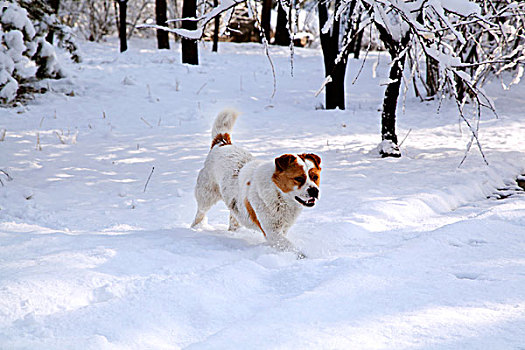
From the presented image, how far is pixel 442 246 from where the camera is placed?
3447 millimetres

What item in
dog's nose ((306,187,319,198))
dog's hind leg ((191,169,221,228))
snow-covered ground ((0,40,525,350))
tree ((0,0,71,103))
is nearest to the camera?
snow-covered ground ((0,40,525,350))

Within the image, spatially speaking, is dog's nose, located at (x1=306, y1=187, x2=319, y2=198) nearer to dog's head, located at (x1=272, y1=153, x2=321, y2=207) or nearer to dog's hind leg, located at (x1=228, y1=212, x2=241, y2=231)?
dog's head, located at (x1=272, y1=153, x2=321, y2=207)

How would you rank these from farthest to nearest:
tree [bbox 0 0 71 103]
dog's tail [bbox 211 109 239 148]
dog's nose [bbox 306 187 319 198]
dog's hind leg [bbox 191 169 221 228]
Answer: tree [bbox 0 0 71 103] → dog's tail [bbox 211 109 239 148] → dog's hind leg [bbox 191 169 221 228] → dog's nose [bbox 306 187 319 198]

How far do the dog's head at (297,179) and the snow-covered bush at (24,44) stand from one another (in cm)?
670

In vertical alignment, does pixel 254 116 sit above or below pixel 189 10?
below

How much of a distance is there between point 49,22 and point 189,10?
4452 mm

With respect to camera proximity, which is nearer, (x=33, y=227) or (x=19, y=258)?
(x=19, y=258)

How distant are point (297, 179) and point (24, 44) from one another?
776 centimetres

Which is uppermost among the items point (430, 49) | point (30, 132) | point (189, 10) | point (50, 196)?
point (189, 10)

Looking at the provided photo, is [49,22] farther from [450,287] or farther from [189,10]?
[450,287]

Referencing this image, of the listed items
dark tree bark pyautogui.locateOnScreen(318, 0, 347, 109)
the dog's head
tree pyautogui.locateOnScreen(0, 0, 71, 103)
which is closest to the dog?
the dog's head

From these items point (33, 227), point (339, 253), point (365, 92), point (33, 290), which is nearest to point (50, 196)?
point (33, 227)

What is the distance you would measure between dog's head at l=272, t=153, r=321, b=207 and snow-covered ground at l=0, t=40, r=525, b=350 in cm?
52

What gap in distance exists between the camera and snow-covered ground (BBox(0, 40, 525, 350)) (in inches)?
86.7
